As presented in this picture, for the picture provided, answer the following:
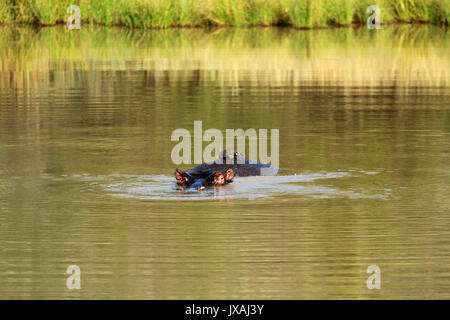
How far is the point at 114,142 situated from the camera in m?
16.5

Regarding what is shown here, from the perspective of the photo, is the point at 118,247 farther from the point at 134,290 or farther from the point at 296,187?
the point at 296,187

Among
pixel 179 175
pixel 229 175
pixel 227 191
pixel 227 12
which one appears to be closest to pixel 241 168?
pixel 229 175

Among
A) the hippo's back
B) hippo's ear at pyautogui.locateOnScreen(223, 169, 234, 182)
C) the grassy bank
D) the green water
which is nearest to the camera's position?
the green water

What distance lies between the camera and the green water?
9266 mm

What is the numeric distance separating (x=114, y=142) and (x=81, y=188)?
370 centimetres

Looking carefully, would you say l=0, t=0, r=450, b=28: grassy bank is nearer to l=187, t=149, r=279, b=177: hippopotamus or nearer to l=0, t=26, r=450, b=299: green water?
l=0, t=26, r=450, b=299: green water

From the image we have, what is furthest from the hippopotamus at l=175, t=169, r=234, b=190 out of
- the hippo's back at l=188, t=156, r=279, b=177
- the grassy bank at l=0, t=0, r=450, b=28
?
the grassy bank at l=0, t=0, r=450, b=28

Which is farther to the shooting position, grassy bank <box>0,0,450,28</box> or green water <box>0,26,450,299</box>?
grassy bank <box>0,0,450,28</box>

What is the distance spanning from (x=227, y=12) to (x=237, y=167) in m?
31.0

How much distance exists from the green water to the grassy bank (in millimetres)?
15220

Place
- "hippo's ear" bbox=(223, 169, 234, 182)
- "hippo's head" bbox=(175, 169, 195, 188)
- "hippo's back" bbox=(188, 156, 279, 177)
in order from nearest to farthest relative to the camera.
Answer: "hippo's head" bbox=(175, 169, 195, 188), "hippo's ear" bbox=(223, 169, 234, 182), "hippo's back" bbox=(188, 156, 279, 177)

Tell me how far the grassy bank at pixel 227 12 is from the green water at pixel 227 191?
15220 mm

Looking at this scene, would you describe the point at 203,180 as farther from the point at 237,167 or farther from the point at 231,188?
the point at 237,167
